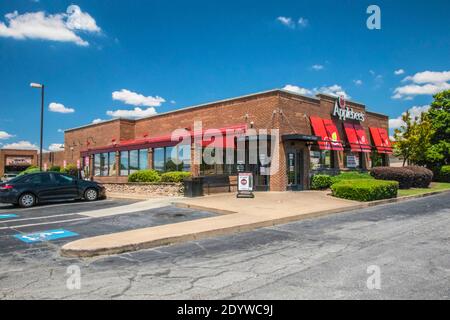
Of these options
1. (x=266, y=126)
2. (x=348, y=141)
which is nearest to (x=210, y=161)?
(x=266, y=126)

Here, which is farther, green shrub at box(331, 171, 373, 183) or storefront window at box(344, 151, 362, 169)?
storefront window at box(344, 151, 362, 169)

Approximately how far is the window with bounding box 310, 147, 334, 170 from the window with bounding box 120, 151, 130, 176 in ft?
46.7

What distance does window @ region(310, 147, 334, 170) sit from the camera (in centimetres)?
2383

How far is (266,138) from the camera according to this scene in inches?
849

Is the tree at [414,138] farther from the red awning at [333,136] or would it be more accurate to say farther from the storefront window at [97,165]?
the storefront window at [97,165]

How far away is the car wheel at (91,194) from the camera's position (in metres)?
18.6

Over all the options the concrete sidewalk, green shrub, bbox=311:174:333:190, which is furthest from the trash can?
green shrub, bbox=311:174:333:190

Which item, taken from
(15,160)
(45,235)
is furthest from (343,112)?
(15,160)

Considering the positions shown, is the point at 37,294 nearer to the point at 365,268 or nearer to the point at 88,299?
the point at 88,299

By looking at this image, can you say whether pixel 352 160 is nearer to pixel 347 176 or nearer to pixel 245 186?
pixel 347 176

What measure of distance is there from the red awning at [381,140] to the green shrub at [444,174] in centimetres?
446

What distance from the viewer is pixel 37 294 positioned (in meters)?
5.25

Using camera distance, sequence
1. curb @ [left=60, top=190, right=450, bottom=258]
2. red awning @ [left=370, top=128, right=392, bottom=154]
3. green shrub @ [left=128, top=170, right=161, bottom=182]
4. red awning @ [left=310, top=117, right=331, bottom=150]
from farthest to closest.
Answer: red awning @ [left=370, top=128, right=392, bottom=154], red awning @ [left=310, top=117, right=331, bottom=150], green shrub @ [left=128, top=170, right=161, bottom=182], curb @ [left=60, top=190, right=450, bottom=258]

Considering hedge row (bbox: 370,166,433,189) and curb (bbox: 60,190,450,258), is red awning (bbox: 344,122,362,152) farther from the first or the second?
curb (bbox: 60,190,450,258)
